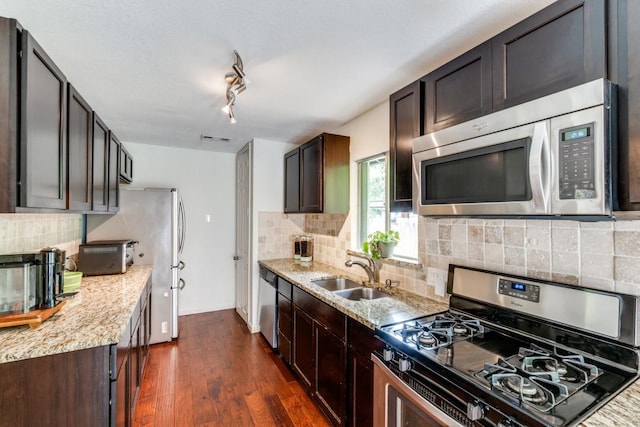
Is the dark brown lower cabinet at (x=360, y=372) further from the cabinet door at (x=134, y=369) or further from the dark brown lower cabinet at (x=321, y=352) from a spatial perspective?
the cabinet door at (x=134, y=369)

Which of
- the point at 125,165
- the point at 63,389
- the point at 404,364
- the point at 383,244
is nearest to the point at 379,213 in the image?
the point at 383,244

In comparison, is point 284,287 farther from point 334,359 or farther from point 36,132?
point 36,132

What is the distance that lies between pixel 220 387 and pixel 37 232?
5.87 ft

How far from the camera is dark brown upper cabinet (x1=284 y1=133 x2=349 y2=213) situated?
285cm

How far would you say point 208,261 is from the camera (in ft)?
14.0

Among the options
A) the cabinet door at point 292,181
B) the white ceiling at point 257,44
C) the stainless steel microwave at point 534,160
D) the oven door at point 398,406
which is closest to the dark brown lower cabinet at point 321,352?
the oven door at point 398,406

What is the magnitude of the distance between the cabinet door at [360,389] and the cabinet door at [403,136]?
0.90 m

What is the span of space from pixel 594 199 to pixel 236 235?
4.09 metres

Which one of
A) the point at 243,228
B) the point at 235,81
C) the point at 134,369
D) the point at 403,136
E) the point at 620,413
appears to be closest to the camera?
the point at 620,413

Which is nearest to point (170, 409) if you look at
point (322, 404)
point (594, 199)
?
point (322, 404)

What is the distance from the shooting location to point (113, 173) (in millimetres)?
2701

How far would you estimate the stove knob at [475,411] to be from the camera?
984mm

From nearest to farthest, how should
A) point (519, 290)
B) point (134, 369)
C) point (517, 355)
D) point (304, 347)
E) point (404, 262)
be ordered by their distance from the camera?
1. point (517, 355)
2. point (519, 290)
3. point (134, 369)
4. point (404, 262)
5. point (304, 347)

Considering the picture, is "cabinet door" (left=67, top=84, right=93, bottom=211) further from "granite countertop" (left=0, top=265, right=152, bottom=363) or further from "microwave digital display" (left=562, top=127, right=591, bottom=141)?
"microwave digital display" (left=562, top=127, right=591, bottom=141)
